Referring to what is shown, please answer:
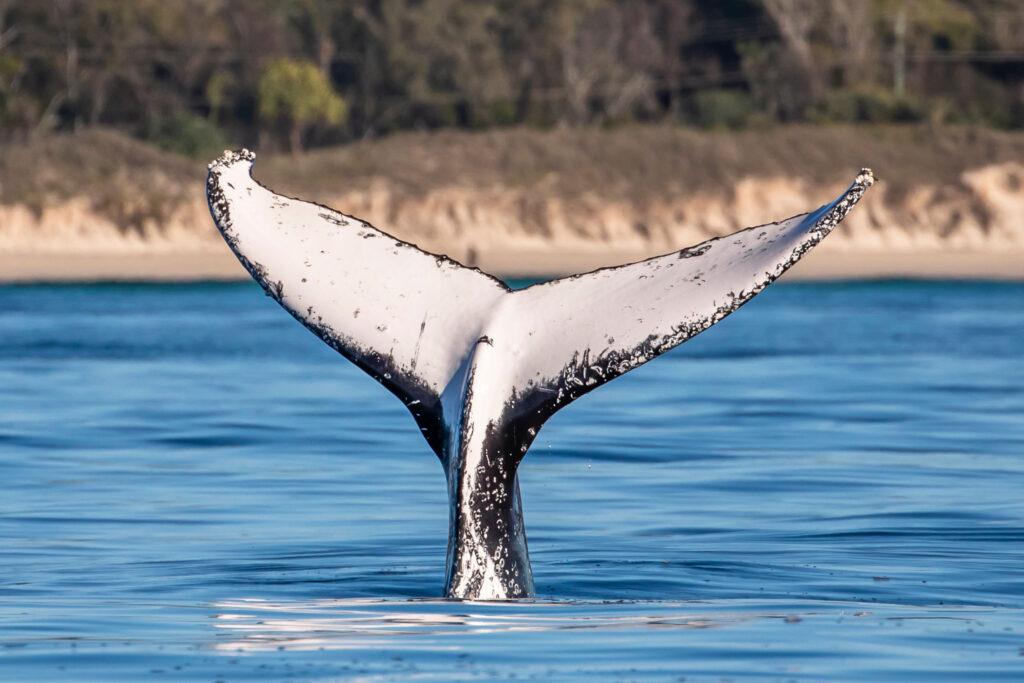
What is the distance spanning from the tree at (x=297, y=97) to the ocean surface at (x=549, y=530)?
51.1 meters

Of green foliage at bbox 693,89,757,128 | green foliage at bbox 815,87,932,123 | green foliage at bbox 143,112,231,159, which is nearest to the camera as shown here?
green foliage at bbox 143,112,231,159

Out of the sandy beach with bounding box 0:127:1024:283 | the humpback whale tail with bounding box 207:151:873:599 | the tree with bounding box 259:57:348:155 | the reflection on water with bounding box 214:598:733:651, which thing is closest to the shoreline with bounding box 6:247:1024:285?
the sandy beach with bounding box 0:127:1024:283

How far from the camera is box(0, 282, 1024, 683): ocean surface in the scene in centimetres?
654

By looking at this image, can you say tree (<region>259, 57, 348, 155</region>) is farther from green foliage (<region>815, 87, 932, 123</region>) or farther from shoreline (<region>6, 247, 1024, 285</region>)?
green foliage (<region>815, 87, 932, 123</region>)

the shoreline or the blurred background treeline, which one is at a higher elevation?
the blurred background treeline

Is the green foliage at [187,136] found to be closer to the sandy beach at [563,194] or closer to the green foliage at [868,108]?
the sandy beach at [563,194]

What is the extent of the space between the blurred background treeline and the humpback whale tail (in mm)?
65450

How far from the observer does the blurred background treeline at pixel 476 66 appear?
244ft

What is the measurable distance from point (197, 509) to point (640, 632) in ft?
16.7

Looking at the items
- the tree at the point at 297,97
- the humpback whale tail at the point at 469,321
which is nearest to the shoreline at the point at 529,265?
the tree at the point at 297,97

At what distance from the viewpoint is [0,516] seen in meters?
11.0

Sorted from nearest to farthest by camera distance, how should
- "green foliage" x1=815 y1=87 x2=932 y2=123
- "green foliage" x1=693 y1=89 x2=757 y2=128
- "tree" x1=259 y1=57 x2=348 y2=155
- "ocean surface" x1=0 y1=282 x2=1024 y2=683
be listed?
"ocean surface" x1=0 y1=282 x2=1024 y2=683 → "tree" x1=259 y1=57 x2=348 y2=155 → "green foliage" x1=815 y1=87 x2=932 y2=123 → "green foliage" x1=693 y1=89 x2=757 y2=128

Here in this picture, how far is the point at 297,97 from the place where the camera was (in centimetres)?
7381

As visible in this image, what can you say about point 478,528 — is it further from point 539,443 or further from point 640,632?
point 539,443
